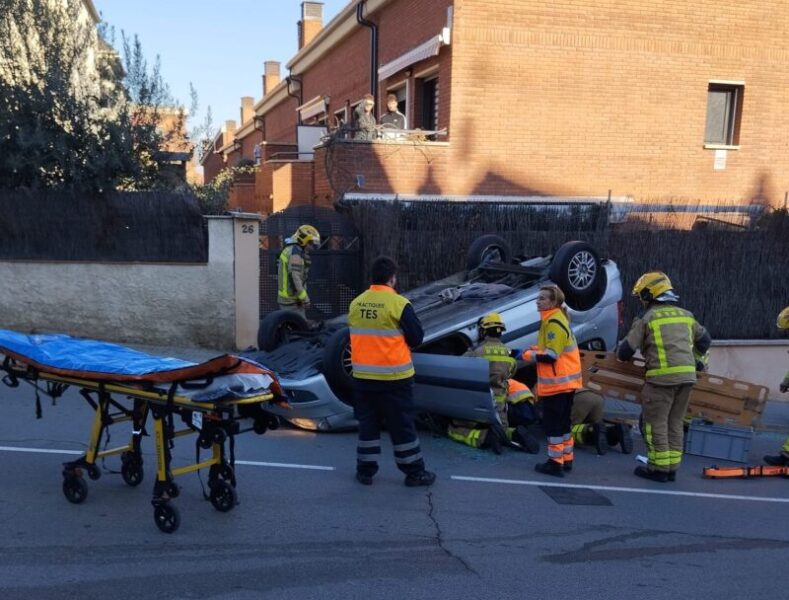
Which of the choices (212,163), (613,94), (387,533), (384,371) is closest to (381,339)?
(384,371)

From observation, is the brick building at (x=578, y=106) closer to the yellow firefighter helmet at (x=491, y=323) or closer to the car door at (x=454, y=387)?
the yellow firefighter helmet at (x=491, y=323)

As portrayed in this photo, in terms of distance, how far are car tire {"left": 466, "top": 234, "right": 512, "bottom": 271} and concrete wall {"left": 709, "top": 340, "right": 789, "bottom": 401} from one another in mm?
3822

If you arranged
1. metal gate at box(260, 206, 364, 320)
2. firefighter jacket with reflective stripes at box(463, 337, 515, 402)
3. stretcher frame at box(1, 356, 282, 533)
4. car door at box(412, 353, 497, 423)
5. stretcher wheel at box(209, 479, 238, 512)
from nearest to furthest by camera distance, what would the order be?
stretcher frame at box(1, 356, 282, 533) < stretcher wheel at box(209, 479, 238, 512) < car door at box(412, 353, 497, 423) < firefighter jacket with reflective stripes at box(463, 337, 515, 402) < metal gate at box(260, 206, 364, 320)

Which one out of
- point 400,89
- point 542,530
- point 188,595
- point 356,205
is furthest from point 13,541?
point 400,89

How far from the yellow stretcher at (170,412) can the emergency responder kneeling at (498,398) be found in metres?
2.45

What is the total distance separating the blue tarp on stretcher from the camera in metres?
4.31

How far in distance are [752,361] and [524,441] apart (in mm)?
5844

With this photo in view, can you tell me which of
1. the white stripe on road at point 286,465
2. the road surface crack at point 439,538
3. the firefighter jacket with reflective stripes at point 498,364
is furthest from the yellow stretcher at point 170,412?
the firefighter jacket with reflective stripes at point 498,364

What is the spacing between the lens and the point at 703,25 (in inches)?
549

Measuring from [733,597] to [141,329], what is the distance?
355 inches

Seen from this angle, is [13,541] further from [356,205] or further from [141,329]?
[356,205]

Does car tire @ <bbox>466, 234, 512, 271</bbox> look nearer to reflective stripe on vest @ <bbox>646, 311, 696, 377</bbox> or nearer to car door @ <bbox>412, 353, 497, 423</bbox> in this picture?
car door @ <bbox>412, 353, 497, 423</bbox>

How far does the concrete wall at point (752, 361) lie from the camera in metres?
10.7

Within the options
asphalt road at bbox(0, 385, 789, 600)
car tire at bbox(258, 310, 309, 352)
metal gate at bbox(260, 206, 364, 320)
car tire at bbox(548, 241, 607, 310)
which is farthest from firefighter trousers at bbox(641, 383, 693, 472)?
metal gate at bbox(260, 206, 364, 320)
